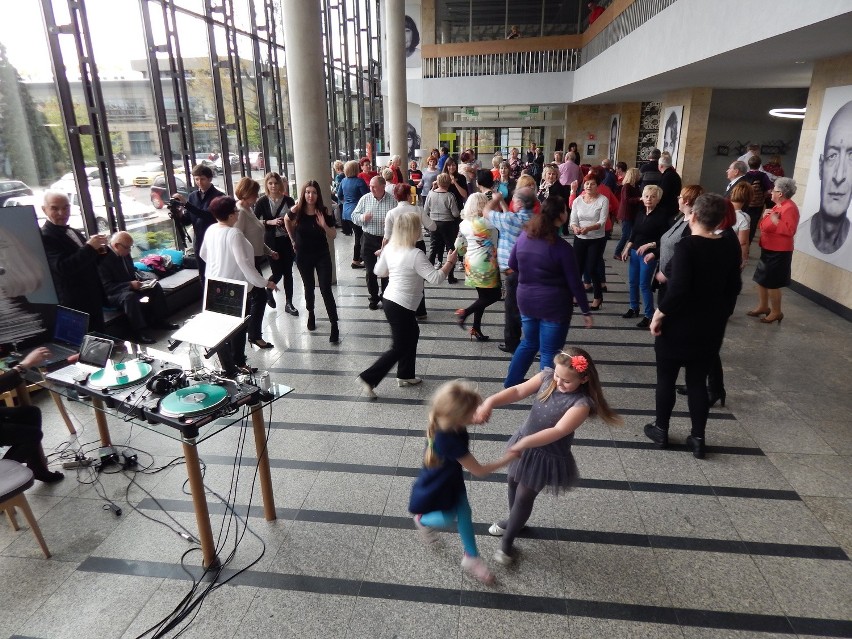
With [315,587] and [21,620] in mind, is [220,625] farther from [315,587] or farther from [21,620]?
[21,620]

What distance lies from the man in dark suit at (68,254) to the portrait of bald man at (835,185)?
7785mm

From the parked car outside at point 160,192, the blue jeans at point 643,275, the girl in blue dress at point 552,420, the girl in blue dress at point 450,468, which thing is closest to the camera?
the girl in blue dress at point 450,468

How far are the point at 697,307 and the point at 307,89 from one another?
224 inches

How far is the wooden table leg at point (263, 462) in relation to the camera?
291cm

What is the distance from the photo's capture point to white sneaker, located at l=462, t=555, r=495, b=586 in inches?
104

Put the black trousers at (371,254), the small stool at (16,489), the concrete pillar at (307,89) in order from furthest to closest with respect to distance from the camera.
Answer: the concrete pillar at (307,89) → the black trousers at (371,254) → the small stool at (16,489)

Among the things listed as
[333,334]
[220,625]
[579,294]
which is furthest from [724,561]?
[333,334]

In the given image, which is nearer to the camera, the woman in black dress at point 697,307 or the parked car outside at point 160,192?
the woman in black dress at point 697,307

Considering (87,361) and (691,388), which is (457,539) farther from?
(87,361)

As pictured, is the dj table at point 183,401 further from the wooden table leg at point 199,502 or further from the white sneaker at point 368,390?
the white sneaker at point 368,390

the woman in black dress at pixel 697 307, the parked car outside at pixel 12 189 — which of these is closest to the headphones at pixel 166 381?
the woman in black dress at pixel 697 307

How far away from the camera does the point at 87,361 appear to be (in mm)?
3002

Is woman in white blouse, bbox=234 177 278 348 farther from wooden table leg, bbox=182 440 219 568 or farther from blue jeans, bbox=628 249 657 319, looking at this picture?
blue jeans, bbox=628 249 657 319

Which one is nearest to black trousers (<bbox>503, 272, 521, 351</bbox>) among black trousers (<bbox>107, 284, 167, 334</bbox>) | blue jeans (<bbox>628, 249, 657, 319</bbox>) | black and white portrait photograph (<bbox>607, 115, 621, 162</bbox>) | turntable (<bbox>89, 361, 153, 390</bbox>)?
blue jeans (<bbox>628, 249, 657, 319</bbox>)
